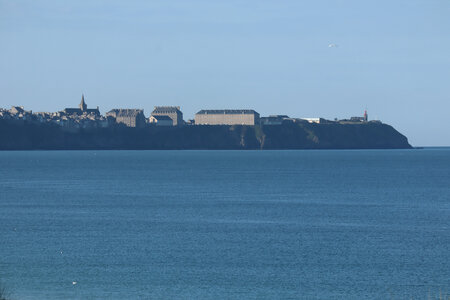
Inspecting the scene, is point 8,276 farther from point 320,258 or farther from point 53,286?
point 320,258

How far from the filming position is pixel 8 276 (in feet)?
128

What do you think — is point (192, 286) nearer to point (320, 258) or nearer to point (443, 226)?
point (320, 258)

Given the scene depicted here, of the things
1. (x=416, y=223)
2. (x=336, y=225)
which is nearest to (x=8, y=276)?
(x=336, y=225)

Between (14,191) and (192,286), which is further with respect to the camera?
(14,191)

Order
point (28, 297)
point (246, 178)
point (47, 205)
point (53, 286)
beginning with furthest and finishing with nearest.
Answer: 1. point (246, 178)
2. point (47, 205)
3. point (53, 286)
4. point (28, 297)

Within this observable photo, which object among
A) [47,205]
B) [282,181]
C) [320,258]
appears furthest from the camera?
[282,181]

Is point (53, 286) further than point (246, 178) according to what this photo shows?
No

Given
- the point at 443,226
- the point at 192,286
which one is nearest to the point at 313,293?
the point at 192,286

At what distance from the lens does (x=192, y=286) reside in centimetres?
3728

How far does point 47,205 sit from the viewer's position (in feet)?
241

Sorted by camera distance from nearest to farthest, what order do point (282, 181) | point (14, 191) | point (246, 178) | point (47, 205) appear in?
point (47, 205) < point (14, 191) < point (282, 181) < point (246, 178)

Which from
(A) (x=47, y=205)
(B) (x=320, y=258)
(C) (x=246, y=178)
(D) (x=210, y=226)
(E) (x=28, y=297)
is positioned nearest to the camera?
(E) (x=28, y=297)

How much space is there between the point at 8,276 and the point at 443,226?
34895mm

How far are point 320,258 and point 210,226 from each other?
585 inches
